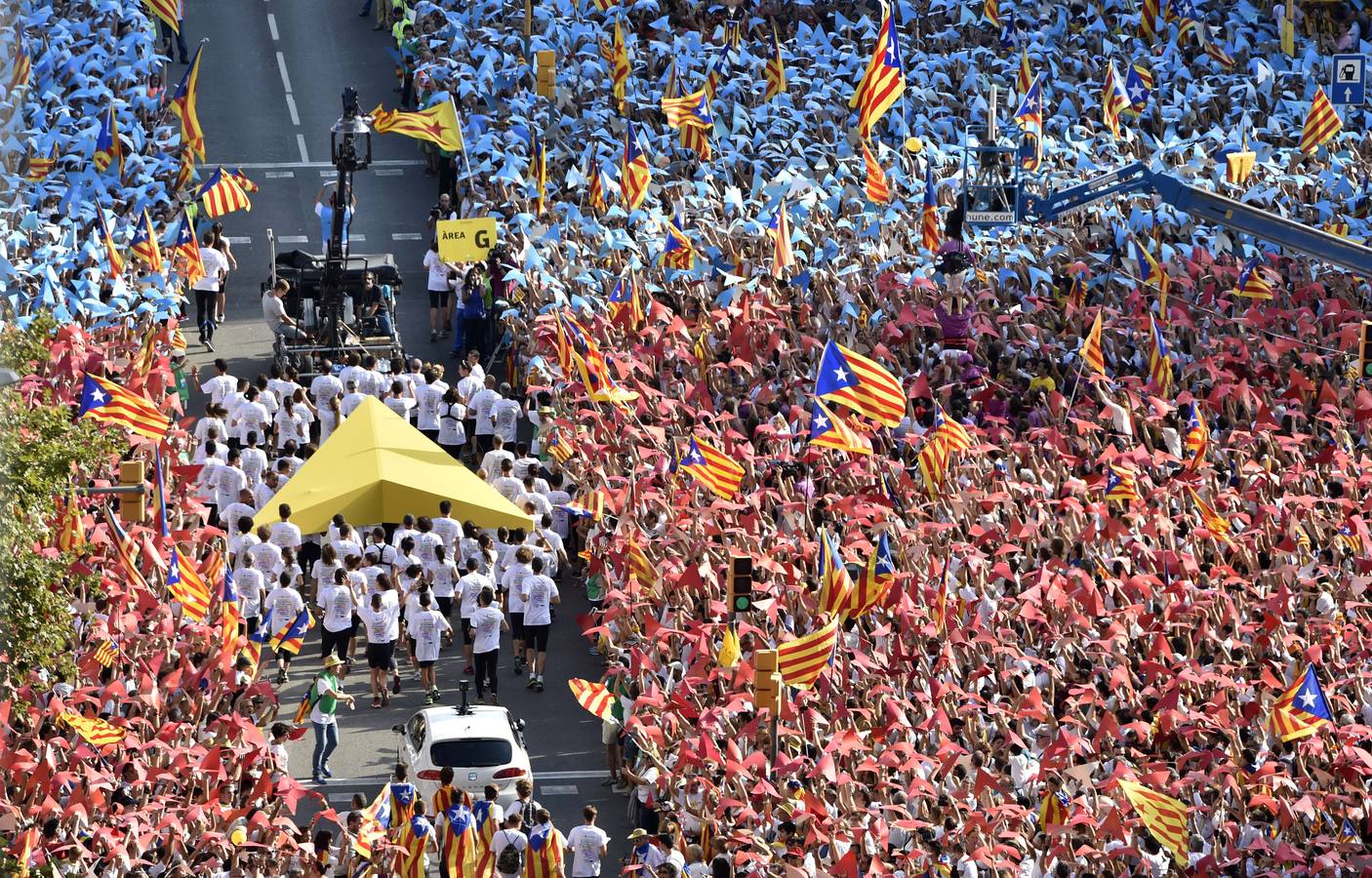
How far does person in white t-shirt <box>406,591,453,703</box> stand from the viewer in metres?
29.3

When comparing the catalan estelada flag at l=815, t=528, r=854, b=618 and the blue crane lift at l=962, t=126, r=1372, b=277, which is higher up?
the blue crane lift at l=962, t=126, r=1372, b=277

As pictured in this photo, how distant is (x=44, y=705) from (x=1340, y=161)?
23168mm

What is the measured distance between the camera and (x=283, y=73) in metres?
49.2

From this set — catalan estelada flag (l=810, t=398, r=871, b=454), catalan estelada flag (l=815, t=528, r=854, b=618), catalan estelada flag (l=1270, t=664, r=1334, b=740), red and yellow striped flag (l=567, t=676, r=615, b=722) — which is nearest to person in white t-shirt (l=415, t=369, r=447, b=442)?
catalan estelada flag (l=810, t=398, r=871, b=454)

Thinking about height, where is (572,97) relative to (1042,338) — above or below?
above

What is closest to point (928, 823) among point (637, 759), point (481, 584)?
point (637, 759)

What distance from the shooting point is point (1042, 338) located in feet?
120

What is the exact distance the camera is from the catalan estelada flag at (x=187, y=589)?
27.6m

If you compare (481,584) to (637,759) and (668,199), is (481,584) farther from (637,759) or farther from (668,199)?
(668,199)

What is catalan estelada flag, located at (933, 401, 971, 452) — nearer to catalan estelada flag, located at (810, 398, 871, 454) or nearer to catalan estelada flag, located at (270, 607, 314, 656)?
catalan estelada flag, located at (810, 398, 871, 454)

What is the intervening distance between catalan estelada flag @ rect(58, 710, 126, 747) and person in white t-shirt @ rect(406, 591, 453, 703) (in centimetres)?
511

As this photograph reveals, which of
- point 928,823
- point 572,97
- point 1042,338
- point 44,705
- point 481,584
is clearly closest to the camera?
point 928,823

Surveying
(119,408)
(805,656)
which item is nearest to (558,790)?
(805,656)

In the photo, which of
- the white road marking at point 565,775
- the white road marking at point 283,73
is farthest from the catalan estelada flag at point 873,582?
the white road marking at point 283,73
